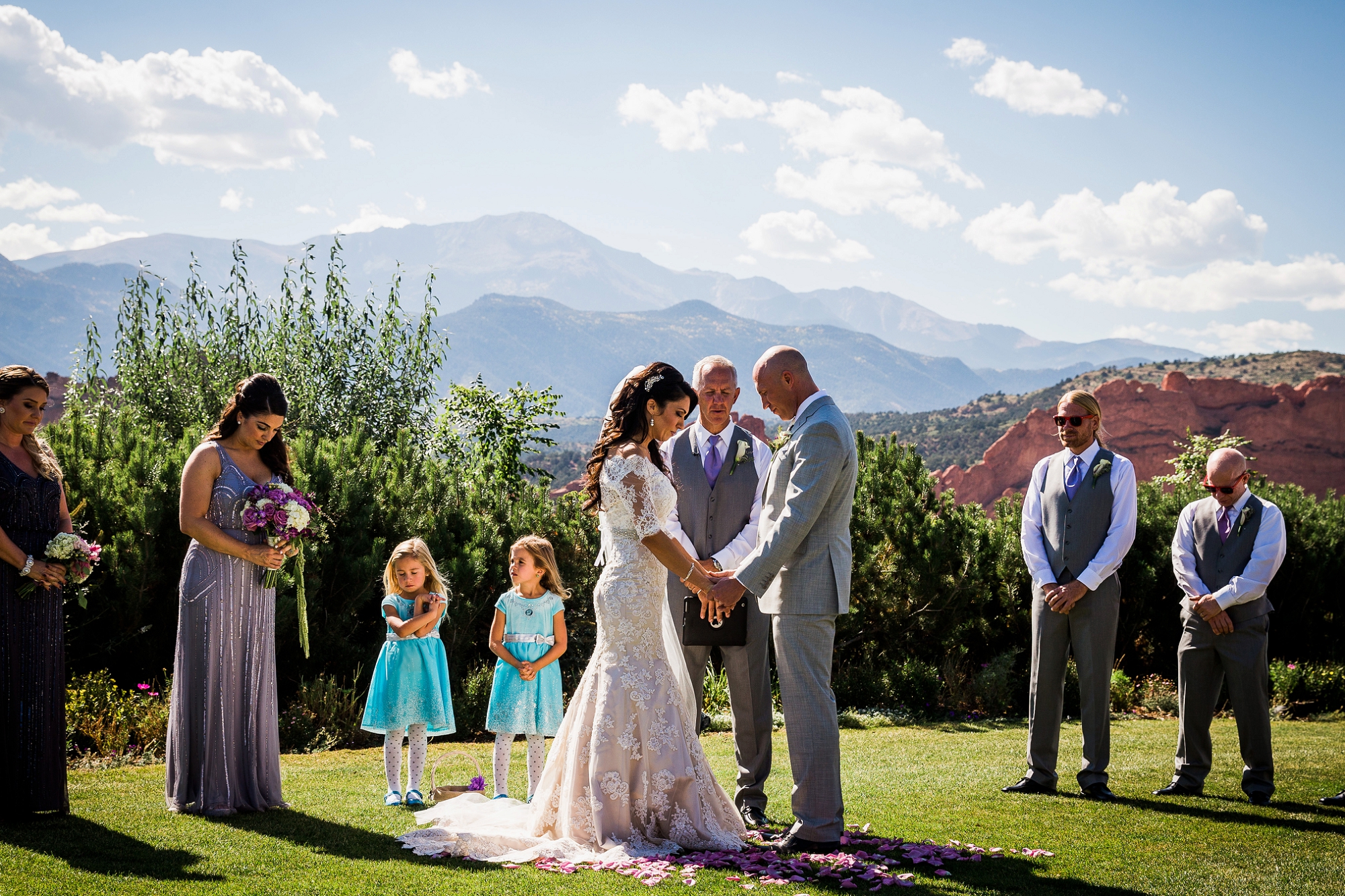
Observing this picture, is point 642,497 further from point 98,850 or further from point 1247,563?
point 1247,563

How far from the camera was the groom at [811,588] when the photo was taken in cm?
445

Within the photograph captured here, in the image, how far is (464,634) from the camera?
367 inches

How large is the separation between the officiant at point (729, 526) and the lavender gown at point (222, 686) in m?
2.31

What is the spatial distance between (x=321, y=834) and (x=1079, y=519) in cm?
466

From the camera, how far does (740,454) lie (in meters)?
5.70

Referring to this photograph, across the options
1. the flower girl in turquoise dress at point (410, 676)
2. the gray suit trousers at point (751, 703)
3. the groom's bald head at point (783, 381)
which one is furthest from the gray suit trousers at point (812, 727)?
the flower girl in turquoise dress at point (410, 676)

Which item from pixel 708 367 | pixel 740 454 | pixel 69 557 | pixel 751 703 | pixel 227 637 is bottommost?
pixel 751 703

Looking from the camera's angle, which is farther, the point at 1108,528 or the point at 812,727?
the point at 1108,528

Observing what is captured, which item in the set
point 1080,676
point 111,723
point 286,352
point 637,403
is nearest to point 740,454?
point 637,403

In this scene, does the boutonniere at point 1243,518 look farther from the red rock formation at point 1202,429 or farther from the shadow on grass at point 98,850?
the red rock formation at point 1202,429

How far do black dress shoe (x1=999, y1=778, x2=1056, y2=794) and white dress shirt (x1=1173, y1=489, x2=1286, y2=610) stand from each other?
1.58 m

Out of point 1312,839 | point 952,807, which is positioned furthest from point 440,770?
point 1312,839

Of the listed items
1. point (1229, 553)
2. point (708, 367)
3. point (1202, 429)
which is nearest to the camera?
point (708, 367)

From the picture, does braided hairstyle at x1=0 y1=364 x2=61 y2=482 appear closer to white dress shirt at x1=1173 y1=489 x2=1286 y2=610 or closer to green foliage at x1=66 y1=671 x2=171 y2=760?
green foliage at x1=66 y1=671 x2=171 y2=760
